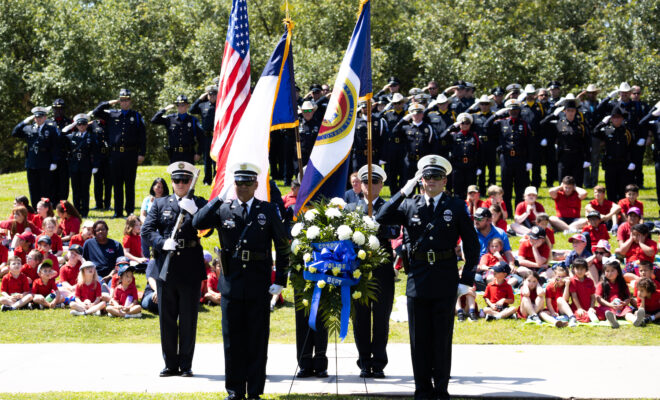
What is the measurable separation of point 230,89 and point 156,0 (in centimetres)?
3196

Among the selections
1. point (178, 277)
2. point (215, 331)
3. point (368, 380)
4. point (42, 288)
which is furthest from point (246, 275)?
point (42, 288)

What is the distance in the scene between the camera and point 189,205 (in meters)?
8.70

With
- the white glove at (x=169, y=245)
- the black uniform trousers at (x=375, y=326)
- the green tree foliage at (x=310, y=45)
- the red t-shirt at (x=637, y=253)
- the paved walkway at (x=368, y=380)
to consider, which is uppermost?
the green tree foliage at (x=310, y=45)

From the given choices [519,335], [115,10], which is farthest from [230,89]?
[115,10]

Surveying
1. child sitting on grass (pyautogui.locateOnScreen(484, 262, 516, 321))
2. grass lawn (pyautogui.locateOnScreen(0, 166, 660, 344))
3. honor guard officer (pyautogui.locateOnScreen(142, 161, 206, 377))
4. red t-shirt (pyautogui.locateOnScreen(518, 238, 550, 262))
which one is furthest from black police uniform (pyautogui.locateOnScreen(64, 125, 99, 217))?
honor guard officer (pyautogui.locateOnScreen(142, 161, 206, 377))

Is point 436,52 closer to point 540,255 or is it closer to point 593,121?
point 593,121

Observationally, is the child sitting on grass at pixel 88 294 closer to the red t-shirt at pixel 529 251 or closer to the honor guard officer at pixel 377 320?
the honor guard officer at pixel 377 320

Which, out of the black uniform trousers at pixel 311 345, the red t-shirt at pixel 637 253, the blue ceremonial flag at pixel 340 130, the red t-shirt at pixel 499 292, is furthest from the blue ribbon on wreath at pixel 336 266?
the red t-shirt at pixel 637 253

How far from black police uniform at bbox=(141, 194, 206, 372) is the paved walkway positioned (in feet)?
0.95

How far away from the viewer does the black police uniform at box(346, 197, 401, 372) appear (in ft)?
29.4

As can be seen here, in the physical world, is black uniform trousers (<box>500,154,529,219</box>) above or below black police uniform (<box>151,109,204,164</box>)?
below

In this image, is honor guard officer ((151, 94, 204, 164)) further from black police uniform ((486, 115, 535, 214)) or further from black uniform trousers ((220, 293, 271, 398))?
black uniform trousers ((220, 293, 271, 398))

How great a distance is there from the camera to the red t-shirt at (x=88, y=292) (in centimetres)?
1277

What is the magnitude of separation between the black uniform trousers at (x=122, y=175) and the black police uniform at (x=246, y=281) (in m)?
10.3
